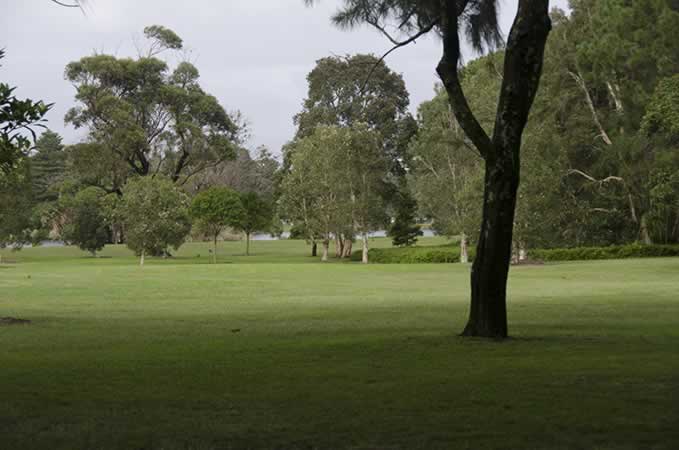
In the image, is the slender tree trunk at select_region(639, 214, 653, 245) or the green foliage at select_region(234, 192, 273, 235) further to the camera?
the green foliage at select_region(234, 192, 273, 235)

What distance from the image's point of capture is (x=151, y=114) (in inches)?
2953

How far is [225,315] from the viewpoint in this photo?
19625mm

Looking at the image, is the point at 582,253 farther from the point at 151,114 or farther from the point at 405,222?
the point at 151,114

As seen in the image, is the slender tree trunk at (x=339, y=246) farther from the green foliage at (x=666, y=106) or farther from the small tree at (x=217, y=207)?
the green foliage at (x=666, y=106)

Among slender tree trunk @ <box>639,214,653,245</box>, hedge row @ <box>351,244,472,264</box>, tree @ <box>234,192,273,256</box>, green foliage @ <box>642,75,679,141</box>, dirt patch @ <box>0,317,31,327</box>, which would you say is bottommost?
dirt patch @ <box>0,317,31,327</box>

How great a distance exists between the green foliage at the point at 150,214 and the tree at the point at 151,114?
13.2m

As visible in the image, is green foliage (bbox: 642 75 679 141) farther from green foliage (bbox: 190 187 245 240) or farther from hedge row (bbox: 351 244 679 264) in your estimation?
green foliage (bbox: 190 187 245 240)

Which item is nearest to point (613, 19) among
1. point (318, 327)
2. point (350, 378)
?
point (318, 327)

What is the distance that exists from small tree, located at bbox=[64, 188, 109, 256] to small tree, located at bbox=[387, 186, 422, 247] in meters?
22.9

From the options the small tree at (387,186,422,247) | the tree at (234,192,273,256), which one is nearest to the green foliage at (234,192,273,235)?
the tree at (234,192,273,256)

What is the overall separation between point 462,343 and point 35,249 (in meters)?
77.9

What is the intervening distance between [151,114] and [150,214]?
19.5 m

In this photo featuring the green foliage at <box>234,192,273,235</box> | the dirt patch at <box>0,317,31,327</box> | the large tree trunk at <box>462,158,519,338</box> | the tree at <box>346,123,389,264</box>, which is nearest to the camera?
the large tree trunk at <box>462,158,519,338</box>

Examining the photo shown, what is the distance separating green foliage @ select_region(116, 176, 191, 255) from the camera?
5728cm
